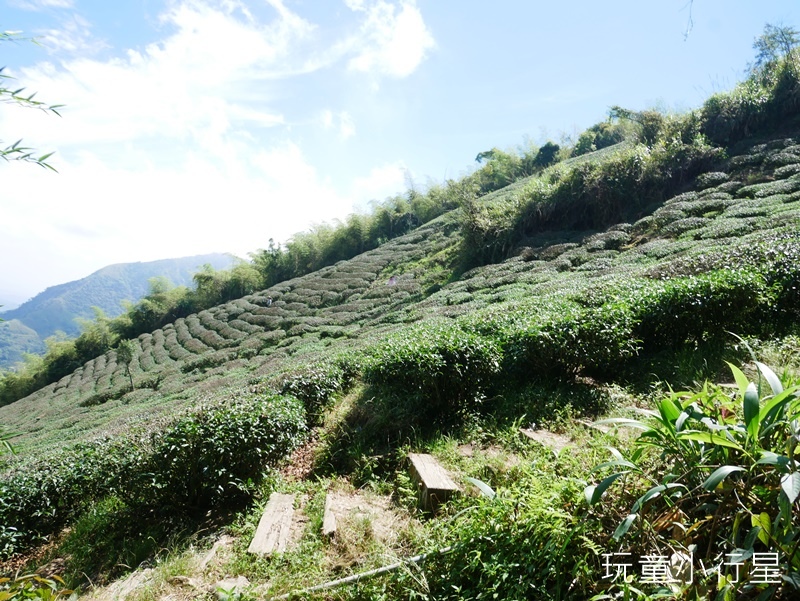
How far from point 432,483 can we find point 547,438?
1294 mm

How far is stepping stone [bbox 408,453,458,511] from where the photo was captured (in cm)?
315

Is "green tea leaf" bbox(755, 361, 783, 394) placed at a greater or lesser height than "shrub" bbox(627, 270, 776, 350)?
greater

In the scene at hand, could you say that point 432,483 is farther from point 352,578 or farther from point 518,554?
point 518,554

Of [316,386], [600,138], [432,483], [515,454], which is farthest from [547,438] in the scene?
[600,138]

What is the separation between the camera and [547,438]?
3.87 m

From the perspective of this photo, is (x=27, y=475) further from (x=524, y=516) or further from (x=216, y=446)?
(x=524, y=516)

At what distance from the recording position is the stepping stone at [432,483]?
3.15m

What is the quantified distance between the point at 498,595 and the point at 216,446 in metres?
3.26

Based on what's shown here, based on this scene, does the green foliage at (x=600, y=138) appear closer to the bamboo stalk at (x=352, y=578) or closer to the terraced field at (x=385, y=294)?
the terraced field at (x=385, y=294)

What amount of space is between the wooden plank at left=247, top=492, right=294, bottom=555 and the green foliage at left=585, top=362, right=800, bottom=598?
2383mm

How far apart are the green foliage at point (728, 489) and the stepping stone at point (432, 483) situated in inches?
61.1

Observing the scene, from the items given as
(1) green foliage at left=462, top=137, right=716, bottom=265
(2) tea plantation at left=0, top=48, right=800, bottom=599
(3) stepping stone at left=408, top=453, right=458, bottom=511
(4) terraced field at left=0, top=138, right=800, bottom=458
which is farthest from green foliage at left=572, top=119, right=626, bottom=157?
(3) stepping stone at left=408, top=453, right=458, bottom=511

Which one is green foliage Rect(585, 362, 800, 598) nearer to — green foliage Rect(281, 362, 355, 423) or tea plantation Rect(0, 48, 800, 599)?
tea plantation Rect(0, 48, 800, 599)

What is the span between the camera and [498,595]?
1.83 metres
